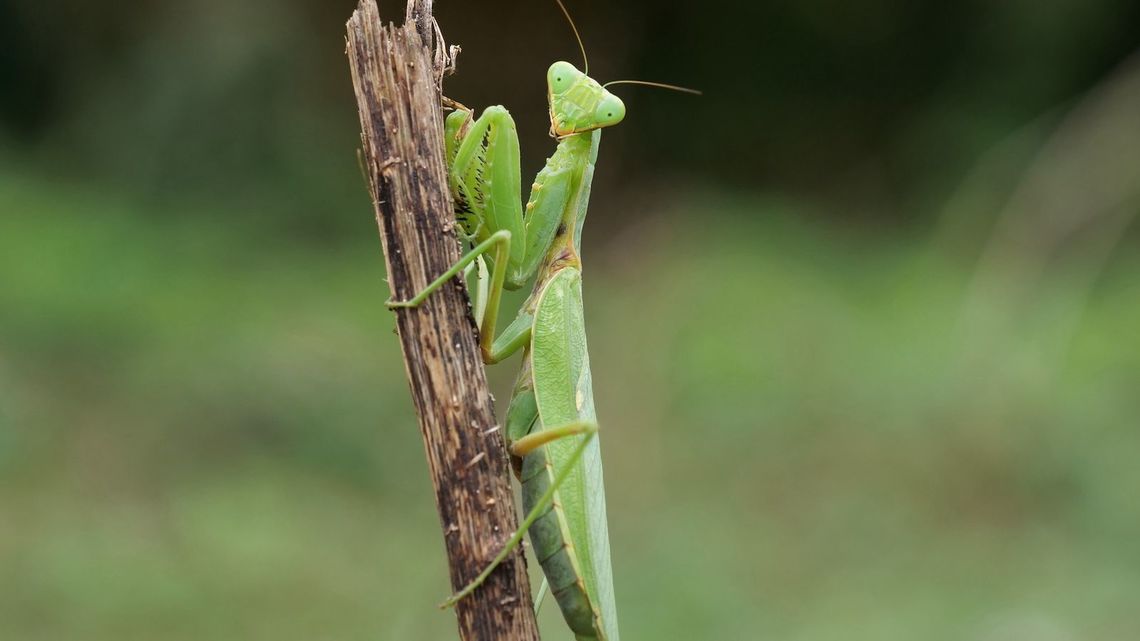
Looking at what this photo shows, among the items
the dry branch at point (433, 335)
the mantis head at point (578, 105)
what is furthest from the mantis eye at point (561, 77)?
the dry branch at point (433, 335)

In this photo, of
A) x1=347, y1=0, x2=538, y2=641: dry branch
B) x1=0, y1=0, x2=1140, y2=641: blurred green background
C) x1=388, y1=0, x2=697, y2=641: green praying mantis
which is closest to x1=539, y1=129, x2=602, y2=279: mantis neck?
x1=388, y1=0, x2=697, y2=641: green praying mantis

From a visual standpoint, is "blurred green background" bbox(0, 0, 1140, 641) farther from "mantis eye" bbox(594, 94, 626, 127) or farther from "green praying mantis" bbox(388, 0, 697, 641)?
"mantis eye" bbox(594, 94, 626, 127)

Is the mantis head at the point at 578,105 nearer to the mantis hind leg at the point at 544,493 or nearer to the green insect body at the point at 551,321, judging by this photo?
the green insect body at the point at 551,321

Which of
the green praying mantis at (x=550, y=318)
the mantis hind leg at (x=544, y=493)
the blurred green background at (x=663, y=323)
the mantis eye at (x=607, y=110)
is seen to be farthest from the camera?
the blurred green background at (x=663, y=323)

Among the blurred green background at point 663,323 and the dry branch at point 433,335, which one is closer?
the dry branch at point 433,335

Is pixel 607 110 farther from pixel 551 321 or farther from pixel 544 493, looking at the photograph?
pixel 544 493

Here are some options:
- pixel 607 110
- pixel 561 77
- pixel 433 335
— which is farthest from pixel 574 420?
pixel 561 77

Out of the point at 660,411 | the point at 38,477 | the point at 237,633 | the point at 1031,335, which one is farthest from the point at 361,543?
the point at 1031,335
